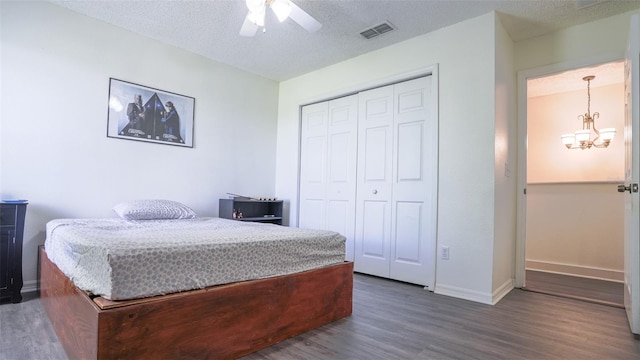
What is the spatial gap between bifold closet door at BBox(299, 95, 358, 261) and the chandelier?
267cm

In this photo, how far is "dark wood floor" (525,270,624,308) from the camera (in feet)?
9.34

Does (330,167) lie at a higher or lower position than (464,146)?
lower

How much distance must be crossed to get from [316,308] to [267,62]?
2947 mm

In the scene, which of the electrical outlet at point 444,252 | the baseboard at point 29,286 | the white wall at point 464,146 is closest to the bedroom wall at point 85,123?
the baseboard at point 29,286

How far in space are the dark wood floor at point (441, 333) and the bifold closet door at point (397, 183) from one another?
60 centimetres

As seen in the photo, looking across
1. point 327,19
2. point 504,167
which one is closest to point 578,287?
point 504,167

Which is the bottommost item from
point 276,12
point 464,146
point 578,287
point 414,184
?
point 578,287

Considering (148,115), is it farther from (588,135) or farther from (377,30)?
(588,135)

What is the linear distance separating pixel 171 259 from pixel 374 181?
2.46 meters

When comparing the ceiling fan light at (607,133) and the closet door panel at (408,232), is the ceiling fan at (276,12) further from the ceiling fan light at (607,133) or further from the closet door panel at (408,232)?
the ceiling fan light at (607,133)

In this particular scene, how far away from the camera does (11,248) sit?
7.77 feet

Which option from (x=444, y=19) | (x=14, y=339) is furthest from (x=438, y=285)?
(x=14, y=339)

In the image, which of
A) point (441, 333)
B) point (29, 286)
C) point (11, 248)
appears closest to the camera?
point (441, 333)

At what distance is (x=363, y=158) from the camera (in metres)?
3.63
